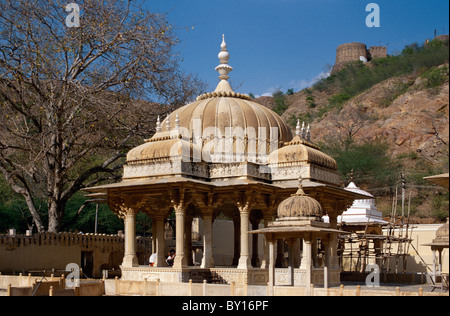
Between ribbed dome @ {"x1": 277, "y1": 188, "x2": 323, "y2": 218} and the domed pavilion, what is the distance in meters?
2.40

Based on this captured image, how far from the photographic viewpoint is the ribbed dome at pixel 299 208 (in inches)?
673

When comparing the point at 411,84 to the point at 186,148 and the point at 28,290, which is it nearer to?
the point at 186,148

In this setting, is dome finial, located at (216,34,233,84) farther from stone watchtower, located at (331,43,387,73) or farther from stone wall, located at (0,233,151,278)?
stone watchtower, located at (331,43,387,73)

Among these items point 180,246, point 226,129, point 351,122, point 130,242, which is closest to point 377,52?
point 351,122

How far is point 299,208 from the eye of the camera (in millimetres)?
17125

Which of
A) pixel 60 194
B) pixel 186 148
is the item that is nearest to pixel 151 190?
pixel 186 148

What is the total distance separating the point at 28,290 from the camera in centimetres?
1623

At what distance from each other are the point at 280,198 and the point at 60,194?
1159 centimetres

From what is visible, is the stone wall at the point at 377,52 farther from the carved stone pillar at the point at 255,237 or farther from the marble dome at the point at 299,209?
the marble dome at the point at 299,209

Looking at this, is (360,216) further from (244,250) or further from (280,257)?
(244,250)

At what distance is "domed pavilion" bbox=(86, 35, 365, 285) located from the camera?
2027 cm

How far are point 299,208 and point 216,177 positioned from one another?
4.98 m

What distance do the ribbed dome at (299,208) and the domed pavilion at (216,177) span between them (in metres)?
2.40

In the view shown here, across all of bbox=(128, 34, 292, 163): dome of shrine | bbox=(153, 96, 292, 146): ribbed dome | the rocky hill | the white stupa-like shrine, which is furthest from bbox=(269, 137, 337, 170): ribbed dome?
the rocky hill
